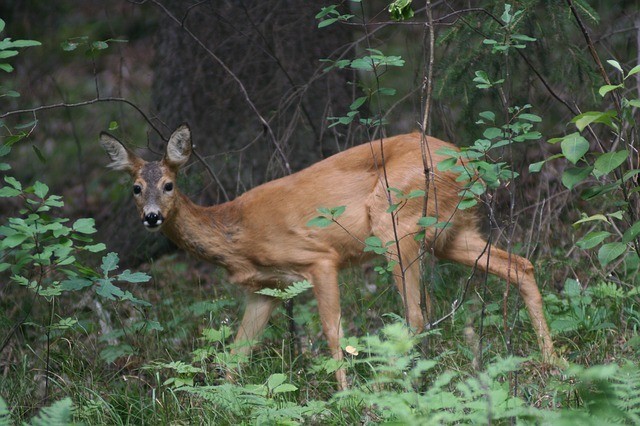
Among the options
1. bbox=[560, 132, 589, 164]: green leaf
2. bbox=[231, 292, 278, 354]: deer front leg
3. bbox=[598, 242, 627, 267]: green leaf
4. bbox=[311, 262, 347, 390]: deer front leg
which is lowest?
bbox=[231, 292, 278, 354]: deer front leg

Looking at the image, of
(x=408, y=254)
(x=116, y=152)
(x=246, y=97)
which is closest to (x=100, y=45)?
(x=116, y=152)

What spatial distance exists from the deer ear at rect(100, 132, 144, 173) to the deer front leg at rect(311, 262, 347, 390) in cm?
138

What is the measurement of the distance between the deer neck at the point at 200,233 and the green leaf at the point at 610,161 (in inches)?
118

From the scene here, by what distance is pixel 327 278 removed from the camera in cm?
614

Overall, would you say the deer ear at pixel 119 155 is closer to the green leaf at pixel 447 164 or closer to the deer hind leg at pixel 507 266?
the deer hind leg at pixel 507 266

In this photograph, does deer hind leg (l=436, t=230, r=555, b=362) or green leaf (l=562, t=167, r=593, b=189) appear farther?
deer hind leg (l=436, t=230, r=555, b=362)

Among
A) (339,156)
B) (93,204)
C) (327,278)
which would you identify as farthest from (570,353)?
(93,204)

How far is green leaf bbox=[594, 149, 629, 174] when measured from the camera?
3.92 m

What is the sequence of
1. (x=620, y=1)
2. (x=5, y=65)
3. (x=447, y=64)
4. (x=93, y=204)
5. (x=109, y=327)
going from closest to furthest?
(x=5, y=65) < (x=447, y=64) < (x=109, y=327) < (x=620, y=1) < (x=93, y=204)

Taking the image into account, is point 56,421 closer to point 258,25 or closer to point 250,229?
point 250,229

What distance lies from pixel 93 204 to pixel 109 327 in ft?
11.2

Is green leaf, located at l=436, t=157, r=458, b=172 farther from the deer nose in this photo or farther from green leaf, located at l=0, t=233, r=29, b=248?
the deer nose

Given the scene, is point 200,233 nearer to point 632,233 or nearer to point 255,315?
point 255,315

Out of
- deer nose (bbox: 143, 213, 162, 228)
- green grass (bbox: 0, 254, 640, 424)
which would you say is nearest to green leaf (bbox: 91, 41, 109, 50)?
deer nose (bbox: 143, 213, 162, 228)
